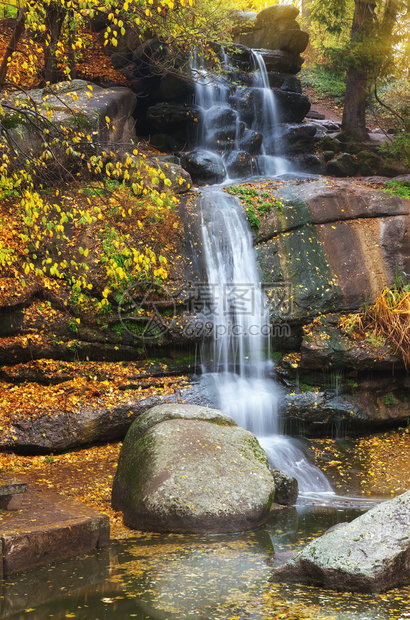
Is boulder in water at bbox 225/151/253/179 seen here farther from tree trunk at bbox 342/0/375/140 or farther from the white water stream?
tree trunk at bbox 342/0/375/140

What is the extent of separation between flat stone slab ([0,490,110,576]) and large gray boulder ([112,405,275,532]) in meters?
0.64

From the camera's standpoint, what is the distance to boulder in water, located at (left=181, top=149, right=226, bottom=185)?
13.8 meters

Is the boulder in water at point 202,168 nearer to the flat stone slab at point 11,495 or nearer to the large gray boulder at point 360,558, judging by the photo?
the flat stone slab at point 11,495

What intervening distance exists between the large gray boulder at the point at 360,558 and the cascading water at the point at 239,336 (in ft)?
11.9

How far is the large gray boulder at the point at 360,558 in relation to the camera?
3.81 metres

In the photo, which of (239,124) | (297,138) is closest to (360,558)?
(239,124)

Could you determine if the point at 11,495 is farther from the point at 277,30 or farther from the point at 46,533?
the point at 277,30

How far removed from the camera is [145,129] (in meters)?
16.0

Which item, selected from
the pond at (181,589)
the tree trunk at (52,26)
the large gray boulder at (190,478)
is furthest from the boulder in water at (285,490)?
the tree trunk at (52,26)

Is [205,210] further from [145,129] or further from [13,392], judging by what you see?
[145,129]

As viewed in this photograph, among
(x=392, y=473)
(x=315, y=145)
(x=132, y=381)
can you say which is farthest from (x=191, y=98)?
(x=392, y=473)

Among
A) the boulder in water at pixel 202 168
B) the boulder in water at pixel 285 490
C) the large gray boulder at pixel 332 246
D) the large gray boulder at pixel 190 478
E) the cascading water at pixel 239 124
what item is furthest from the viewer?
the cascading water at pixel 239 124

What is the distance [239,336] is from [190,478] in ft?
15.2

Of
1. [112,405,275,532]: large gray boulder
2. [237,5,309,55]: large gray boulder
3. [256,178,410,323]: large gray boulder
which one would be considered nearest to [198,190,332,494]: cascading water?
[256,178,410,323]: large gray boulder
